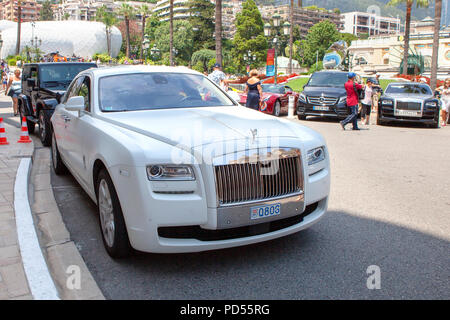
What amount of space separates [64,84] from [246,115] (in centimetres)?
700

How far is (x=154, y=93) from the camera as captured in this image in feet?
16.3

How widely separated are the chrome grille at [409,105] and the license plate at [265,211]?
523 inches

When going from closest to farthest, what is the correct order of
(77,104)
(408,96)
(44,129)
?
Result: (77,104)
(44,129)
(408,96)

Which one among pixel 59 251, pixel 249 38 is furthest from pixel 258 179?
pixel 249 38

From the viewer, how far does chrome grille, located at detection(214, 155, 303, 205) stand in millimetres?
3375

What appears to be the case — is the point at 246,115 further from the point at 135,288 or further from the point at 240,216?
the point at 135,288

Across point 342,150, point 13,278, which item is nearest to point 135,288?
point 13,278

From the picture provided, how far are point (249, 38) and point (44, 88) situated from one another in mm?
89973

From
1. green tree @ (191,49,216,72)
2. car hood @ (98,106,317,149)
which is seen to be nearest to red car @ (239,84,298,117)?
car hood @ (98,106,317,149)

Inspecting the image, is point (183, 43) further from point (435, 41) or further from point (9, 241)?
point (9, 241)

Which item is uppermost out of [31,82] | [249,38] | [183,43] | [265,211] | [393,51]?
[249,38]

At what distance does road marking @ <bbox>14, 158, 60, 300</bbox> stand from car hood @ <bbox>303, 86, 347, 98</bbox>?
12.6 meters

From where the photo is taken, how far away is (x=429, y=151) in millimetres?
10109

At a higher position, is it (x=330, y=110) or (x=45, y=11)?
(x=45, y=11)
